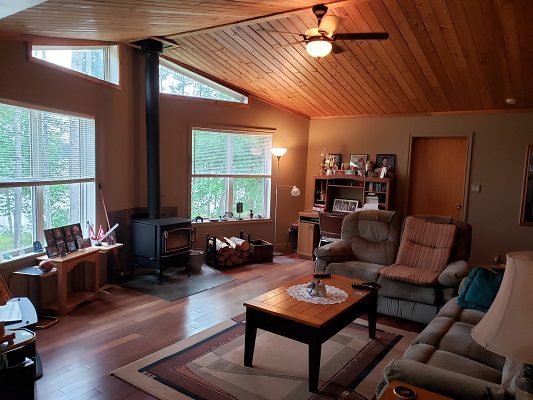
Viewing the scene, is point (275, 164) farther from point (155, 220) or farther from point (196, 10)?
point (196, 10)

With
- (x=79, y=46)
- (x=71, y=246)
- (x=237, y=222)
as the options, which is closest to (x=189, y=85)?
(x=79, y=46)

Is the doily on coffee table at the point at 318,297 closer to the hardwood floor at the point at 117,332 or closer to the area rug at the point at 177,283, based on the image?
the hardwood floor at the point at 117,332

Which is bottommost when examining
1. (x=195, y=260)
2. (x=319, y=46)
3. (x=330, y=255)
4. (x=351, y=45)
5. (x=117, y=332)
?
(x=117, y=332)

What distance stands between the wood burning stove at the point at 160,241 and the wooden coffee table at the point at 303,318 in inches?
83.8

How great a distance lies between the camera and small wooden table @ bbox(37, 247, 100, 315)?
379 centimetres

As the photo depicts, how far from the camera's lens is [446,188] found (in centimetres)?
607

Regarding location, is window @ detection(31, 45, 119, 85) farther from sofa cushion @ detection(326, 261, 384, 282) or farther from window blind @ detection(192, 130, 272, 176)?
sofa cushion @ detection(326, 261, 384, 282)

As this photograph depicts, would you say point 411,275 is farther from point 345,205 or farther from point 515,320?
point 345,205

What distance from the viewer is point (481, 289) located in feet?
10.1

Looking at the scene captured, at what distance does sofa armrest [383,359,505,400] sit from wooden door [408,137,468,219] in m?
4.55

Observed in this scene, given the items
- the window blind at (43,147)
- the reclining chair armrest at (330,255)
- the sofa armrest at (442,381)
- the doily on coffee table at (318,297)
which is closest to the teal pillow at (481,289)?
the doily on coffee table at (318,297)

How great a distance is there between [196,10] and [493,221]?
15.8 feet

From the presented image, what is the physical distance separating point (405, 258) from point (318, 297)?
165cm

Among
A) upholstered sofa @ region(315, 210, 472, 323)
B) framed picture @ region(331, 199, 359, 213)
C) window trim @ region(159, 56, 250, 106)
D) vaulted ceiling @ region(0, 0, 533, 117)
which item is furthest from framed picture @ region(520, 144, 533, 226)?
window trim @ region(159, 56, 250, 106)
